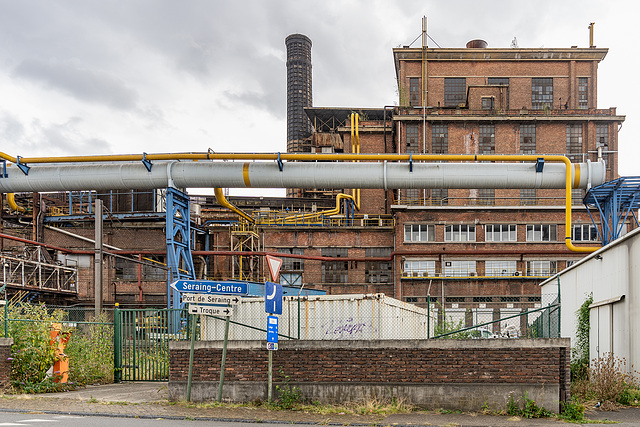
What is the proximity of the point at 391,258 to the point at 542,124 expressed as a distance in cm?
1478

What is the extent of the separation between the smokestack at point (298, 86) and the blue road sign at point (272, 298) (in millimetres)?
61384

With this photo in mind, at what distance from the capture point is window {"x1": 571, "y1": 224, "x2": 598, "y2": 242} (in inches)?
1427

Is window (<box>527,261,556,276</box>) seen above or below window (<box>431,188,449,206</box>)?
below

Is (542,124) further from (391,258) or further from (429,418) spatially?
(429,418)

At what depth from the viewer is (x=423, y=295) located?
119ft

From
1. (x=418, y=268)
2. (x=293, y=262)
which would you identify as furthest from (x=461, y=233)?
(x=293, y=262)

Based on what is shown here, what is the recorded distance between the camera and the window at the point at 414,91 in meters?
43.9

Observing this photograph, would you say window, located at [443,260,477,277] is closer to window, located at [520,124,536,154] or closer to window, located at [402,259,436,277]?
window, located at [402,259,436,277]

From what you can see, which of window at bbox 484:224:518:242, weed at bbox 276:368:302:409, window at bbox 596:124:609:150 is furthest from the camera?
window at bbox 596:124:609:150

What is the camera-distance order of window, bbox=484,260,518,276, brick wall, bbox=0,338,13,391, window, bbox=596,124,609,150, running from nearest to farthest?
brick wall, bbox=0,338,13,391 → window, bbox=484,260,518,276 → window, bbox=596,124,609,150

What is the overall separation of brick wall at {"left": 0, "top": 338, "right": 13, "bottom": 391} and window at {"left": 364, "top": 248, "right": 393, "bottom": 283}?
2697 centimetres

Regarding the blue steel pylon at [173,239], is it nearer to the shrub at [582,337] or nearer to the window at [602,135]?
the shrub at [582,337]

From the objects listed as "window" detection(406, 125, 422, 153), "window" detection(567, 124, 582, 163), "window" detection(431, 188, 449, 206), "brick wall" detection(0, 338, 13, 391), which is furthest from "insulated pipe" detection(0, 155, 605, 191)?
"window" detection(567, 124, 582, 163)

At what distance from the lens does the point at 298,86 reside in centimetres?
7762
